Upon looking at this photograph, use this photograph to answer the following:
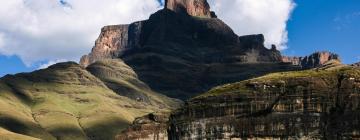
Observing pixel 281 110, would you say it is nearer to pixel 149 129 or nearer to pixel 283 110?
pixel 283 110

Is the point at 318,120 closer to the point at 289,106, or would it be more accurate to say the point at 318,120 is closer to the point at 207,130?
the point at 289,106

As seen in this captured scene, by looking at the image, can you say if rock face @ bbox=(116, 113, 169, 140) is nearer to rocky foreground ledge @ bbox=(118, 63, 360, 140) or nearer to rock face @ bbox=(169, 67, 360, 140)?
rocky foreground ledge @ bbox=(118, 63, 360, 140)

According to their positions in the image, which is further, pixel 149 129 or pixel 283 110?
pixel 149 129

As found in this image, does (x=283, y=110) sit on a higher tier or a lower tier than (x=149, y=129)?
higher

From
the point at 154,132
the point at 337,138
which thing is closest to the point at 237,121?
the point at 337,138

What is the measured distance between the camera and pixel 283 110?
4114 inches

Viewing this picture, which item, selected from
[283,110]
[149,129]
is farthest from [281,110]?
[149,129]

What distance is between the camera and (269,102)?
348 ft

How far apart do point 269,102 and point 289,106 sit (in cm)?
345

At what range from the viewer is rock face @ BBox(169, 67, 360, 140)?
331 ft

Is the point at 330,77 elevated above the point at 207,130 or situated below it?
above

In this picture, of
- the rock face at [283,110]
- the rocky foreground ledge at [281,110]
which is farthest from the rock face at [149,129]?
the rock face at [283,110]

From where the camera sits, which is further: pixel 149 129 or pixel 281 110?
pixel 149 129

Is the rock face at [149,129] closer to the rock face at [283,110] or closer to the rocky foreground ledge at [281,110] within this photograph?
the rocky foreground ledge at [281,110]
